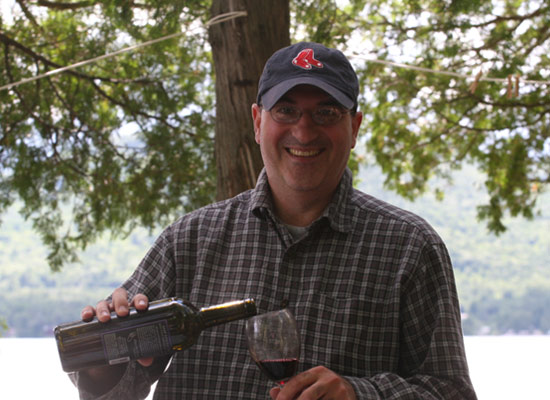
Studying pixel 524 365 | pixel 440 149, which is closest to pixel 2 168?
pixel 440 149

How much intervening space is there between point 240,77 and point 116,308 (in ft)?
5.78

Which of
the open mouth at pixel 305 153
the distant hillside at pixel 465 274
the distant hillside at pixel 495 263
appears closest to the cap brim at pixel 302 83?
the open mouth at pixel 305 153

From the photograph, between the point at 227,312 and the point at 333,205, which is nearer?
the point at 227,312

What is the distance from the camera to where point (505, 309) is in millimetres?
25906

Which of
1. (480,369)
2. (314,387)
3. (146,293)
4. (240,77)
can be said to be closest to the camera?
(314,387)

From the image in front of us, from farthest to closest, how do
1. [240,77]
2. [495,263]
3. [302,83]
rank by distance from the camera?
1. [495,263]
2. [240,77]
3. [302,83]

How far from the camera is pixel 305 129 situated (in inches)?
59.1

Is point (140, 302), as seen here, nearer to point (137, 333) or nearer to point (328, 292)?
point (137, 333)

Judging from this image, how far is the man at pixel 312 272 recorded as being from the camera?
4.72 feet

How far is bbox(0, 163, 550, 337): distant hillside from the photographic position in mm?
24359

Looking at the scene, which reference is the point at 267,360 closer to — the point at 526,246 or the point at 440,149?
the point at 440,149

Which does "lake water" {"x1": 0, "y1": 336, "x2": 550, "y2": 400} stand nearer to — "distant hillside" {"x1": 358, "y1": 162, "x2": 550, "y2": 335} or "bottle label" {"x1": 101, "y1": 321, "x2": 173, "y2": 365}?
"bottle label" {"x1": 101, "y1": 321, "x2": 173, "y2": 365}

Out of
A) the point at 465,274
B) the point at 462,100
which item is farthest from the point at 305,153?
the point at 465,274

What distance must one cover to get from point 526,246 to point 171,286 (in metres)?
26.0
